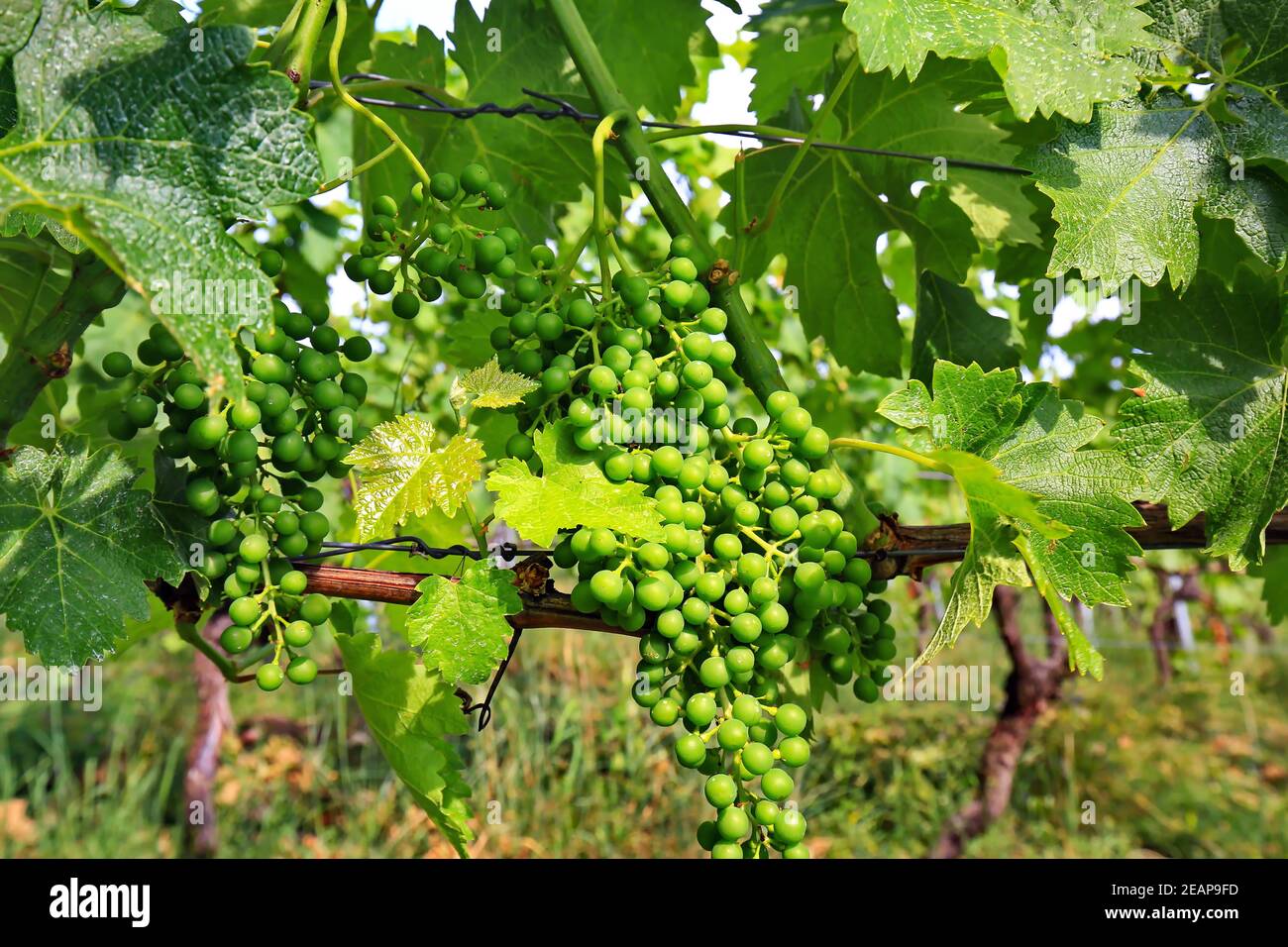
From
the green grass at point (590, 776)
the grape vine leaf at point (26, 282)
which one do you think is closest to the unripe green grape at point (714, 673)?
the grape vine leaf at point (26, 282)

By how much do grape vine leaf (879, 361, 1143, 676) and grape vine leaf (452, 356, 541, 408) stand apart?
1.23 ft

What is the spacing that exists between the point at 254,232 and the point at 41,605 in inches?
98.8

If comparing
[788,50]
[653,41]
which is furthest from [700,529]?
[788,50]

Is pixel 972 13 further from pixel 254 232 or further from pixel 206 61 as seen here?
pixel 254 232

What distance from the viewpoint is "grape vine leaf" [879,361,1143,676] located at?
3.43 ft

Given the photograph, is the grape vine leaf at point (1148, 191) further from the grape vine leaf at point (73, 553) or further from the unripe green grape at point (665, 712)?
the grape vine leaf at point (73, 553)

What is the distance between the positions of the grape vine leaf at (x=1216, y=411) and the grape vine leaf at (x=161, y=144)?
957 millimetres

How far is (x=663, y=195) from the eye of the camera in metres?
1.20

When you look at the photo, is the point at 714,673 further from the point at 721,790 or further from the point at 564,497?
the point at 564,497

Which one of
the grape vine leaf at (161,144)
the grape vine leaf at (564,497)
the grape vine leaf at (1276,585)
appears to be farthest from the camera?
the grape vine leaf at (1276,585)

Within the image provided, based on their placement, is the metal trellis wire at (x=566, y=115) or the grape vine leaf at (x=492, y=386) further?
the metal trellis wire at (x=566, y=115)

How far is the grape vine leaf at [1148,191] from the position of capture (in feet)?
3.59
